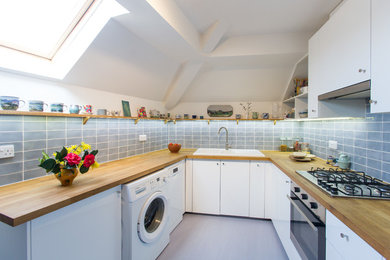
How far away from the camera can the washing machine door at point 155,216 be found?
1.61 m

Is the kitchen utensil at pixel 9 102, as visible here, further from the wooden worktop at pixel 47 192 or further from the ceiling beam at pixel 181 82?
the ceiling beam at pixel 181 82

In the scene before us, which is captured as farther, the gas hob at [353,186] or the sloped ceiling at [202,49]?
the sloped ceiling at [202,49]

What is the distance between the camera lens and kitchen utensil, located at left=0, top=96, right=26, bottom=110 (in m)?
1.21

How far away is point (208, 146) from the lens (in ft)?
10.7

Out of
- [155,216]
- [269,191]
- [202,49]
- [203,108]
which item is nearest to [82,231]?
[155,216]

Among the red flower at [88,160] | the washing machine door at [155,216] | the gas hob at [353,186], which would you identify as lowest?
the washing machine door at [155,216]

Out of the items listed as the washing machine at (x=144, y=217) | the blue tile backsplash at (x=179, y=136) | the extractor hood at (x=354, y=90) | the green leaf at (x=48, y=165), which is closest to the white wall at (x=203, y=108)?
the blue tile backsplash at (x=179, y=136)

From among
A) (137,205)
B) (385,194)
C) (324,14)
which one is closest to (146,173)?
(137,205)

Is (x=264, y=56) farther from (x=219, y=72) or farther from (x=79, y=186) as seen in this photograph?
(x=79, y=186)

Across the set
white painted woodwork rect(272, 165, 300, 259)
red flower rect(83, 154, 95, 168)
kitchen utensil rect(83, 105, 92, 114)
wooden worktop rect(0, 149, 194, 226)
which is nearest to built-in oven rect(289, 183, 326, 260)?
white painted woodwork rect(272, 165, 300, 259)

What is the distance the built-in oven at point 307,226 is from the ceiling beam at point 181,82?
2066mm

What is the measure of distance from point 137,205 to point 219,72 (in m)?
2.36

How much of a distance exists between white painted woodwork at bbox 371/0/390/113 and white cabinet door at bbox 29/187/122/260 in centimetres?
176

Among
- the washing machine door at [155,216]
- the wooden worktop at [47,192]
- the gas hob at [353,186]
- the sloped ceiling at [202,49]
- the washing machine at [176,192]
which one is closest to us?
the wooden worktop at [47,192]
